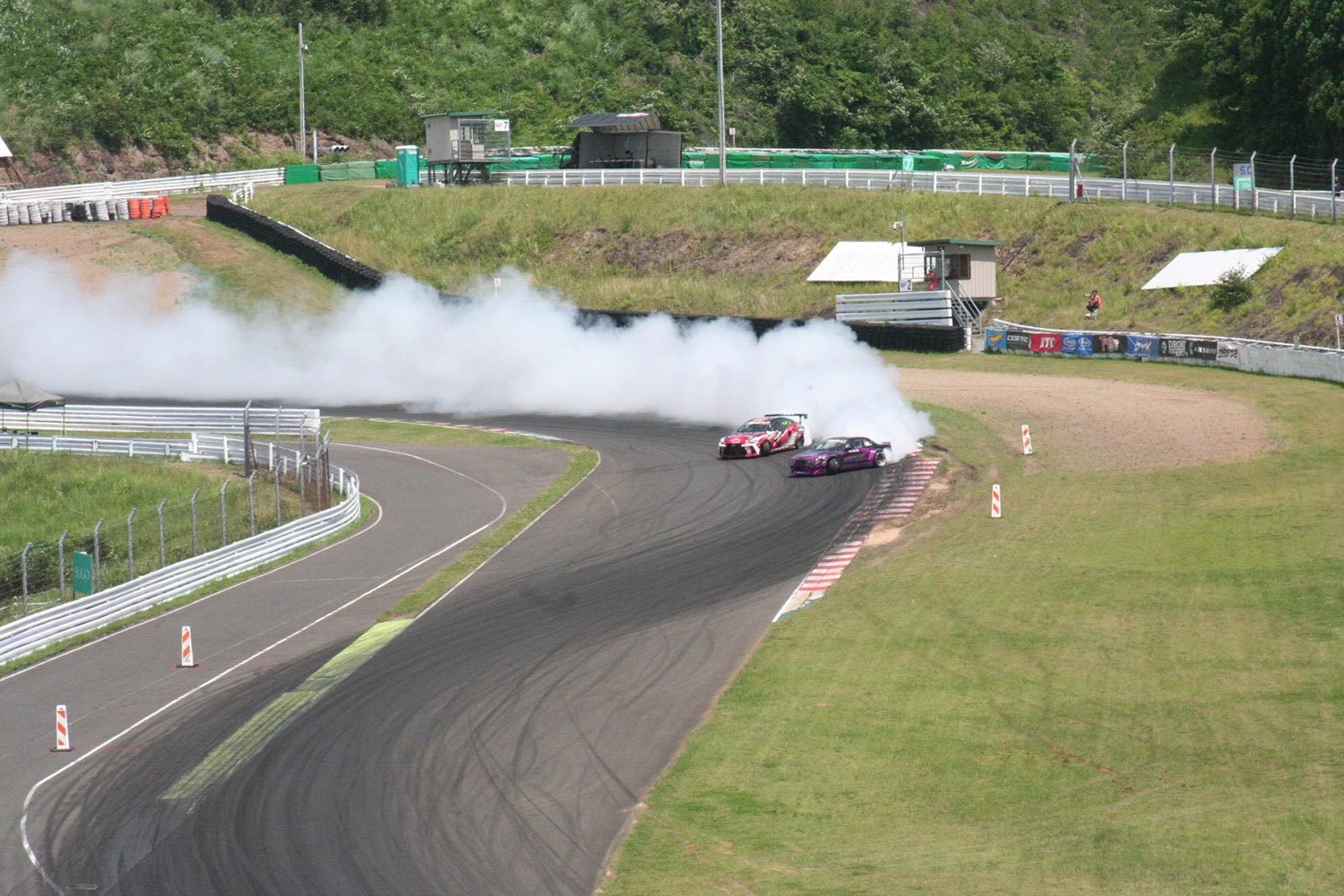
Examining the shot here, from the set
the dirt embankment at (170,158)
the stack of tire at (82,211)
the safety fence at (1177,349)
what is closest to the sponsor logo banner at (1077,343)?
the safety fence at (1177,349)

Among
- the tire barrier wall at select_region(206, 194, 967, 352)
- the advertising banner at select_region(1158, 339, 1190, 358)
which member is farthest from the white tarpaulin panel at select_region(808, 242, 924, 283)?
the advertising banner at select_region(1158, 339, 1190, 358)

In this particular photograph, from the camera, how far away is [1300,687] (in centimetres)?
1958

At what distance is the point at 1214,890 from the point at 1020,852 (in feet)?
6.93

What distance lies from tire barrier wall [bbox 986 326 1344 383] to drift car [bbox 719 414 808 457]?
1640 cm

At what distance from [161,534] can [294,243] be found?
46.2 m

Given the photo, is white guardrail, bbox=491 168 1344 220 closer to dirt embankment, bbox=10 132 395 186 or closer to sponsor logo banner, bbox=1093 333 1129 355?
sponsor logo banner, bbox=1093 333 1129 355

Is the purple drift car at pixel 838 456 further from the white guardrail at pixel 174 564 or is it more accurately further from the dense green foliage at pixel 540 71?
the dense green foliage at pixel 540 71

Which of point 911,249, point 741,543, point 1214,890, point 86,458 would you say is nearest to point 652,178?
point 911,249

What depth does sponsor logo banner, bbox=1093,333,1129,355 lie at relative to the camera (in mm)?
52094

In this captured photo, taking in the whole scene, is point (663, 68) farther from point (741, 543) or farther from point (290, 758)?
point (290, 758)

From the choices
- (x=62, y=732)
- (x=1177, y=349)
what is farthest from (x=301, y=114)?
(x=62, y=732)

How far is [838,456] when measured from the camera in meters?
37.3

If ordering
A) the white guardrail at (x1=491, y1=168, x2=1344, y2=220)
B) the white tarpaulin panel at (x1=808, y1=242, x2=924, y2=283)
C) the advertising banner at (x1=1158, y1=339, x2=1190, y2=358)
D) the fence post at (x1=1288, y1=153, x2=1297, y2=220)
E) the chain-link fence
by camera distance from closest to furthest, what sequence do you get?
1. the chain-link fence
2. the advertising banner at (x1=1158, y1=339, x2=1190, y2=358)
3. the fence post at (x1=1288, y1=153, x2=1297, y2=220)
4. the white guardrail at (x1=491, y1=168, x2=1344, y2=220)
5. the white tarpaulin panel at (x1=808, y1=242, x2=924, y2=283)

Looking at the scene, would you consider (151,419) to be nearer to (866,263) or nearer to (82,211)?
(82,211)
